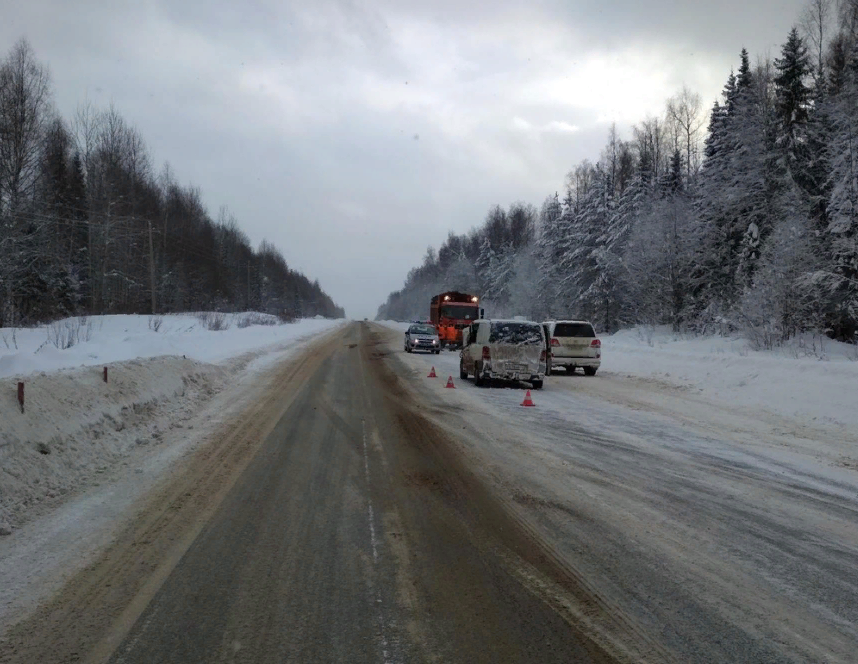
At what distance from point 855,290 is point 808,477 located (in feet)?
73.7

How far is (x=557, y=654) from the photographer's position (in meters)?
3.10

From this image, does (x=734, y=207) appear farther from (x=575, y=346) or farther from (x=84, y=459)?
(x=84, y=459)

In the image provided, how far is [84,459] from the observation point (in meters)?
7.04

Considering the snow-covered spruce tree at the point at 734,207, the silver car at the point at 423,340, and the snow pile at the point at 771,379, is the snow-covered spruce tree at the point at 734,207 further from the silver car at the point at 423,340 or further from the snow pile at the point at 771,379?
the silver car at the point at 423,340

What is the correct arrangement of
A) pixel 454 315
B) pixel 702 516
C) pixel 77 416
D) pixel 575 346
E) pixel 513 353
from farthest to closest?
pixel 454 315, pixel 575 346, pixel 513 353, pixel 77 416, pixel 702 516

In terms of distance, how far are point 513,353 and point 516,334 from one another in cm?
58

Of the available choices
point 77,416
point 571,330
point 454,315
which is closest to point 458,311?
point 454,315

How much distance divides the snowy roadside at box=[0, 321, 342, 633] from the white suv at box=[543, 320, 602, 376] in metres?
11.9

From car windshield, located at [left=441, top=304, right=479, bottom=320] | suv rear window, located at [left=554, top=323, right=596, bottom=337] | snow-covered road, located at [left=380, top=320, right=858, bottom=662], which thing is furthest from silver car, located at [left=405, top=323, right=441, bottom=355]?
snow-covered road, located at [left=380, top=320, right=858, bottom=662]

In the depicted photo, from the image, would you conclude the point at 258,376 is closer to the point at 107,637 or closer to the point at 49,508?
the point at 49,508

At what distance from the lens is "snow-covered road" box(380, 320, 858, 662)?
3.46 metres

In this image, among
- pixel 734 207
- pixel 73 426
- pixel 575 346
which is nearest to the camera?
pixel 73 426

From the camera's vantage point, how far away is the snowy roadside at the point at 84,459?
4.32 meters

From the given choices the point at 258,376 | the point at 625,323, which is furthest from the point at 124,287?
the point at 625,323
